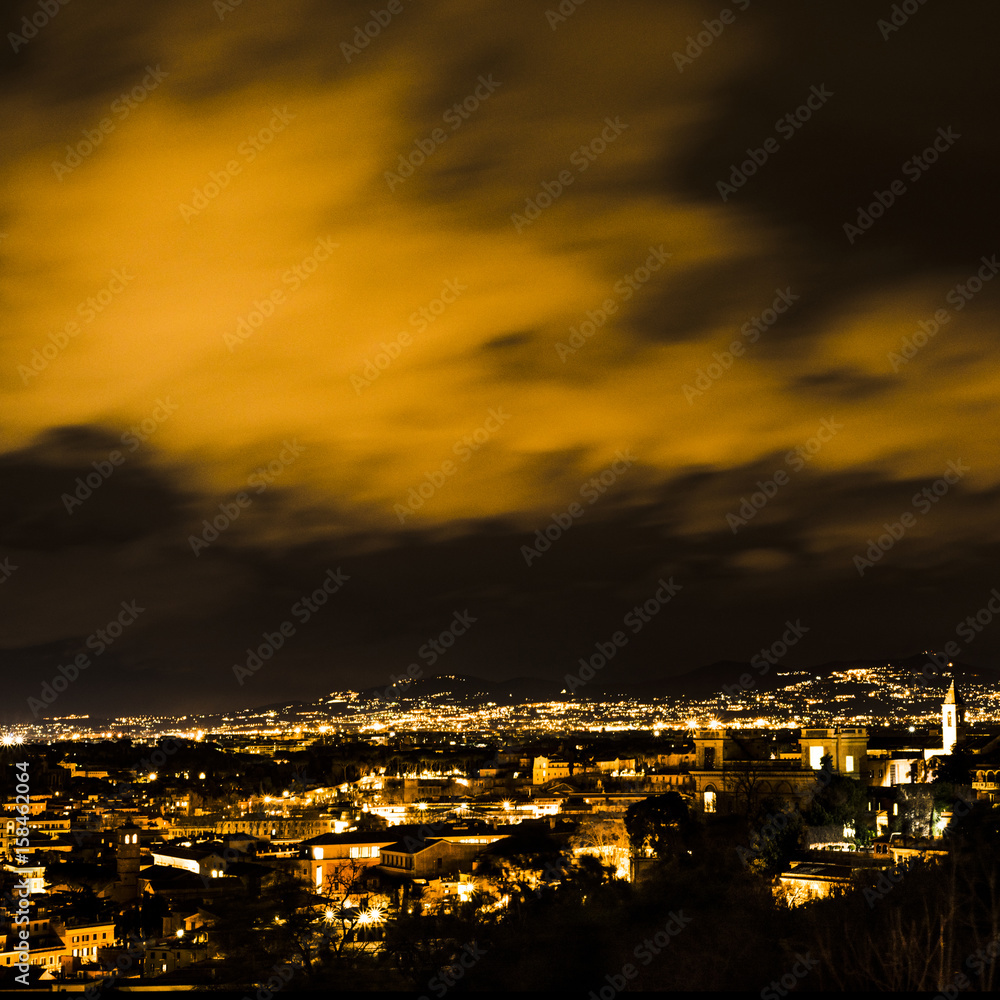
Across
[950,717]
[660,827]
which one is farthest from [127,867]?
[950,717]

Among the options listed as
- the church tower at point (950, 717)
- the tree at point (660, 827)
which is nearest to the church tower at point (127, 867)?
the tree at point (660, 827)

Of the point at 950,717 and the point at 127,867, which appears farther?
the point at 950,717

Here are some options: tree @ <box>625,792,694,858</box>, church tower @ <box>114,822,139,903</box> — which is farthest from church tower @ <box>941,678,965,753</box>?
church tower @ <box>114,822,139,903</box>

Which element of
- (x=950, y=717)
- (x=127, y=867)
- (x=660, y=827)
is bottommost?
(x=127, y=867)

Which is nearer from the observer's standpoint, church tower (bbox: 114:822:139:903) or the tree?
the tree

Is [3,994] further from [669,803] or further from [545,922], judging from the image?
[669,803]

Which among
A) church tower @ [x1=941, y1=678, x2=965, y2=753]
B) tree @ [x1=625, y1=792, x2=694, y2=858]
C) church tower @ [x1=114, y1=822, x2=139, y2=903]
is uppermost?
church tower @ [x1=941, y1=678, x2=965, y2=753]

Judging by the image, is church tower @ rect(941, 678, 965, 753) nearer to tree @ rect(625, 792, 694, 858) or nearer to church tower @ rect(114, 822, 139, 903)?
tree @ rect(625, 792, 694, 858)

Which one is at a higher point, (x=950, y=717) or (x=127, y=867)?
(x=950, y=717)

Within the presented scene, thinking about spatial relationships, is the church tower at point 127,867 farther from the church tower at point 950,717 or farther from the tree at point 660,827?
the church tower at point 950,717

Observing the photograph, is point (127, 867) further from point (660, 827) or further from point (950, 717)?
point (950, 717)

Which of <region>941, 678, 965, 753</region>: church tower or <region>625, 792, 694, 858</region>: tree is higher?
<region>941, 678, 965, 753</region>: church tower

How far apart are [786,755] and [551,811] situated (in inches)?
500

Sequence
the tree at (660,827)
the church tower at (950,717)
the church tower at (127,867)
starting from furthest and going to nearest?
the church tower at (950,717) → the church tower at (127,867) → the tree at (660,827)
